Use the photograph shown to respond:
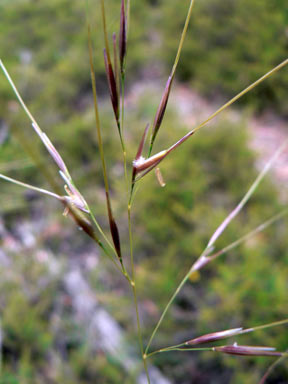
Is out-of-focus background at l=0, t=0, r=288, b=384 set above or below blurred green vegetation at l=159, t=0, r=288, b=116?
below

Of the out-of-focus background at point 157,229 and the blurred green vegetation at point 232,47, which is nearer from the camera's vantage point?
the out-of-focus background at point 157,229

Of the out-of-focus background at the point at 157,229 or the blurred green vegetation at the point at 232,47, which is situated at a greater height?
the blurred green vegetation at the point at 232,47

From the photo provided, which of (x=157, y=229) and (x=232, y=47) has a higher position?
(x=232, y=47)

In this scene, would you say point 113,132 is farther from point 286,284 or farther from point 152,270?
point 286,284

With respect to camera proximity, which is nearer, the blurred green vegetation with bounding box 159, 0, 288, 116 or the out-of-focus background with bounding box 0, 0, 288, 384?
the out-of-focus background with bounding box 0, 0, 288, 384

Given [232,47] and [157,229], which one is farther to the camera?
[232,47]

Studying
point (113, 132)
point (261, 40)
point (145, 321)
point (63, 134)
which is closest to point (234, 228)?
point (145, 321)

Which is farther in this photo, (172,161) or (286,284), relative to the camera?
(172,161)

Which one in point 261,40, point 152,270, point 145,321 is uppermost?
point 261,40
